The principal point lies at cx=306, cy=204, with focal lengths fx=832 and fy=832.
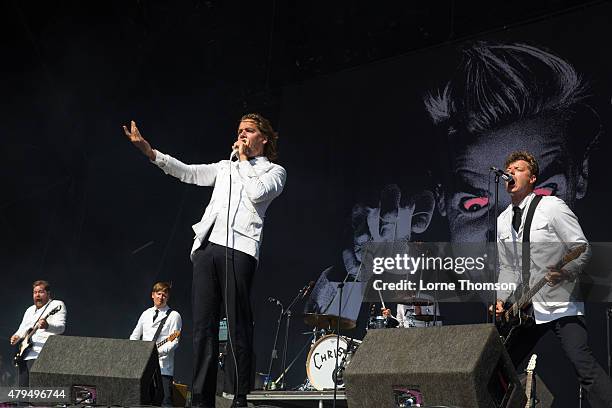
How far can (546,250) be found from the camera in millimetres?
4523

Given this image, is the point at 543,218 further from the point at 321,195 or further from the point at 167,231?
the point at 167,231

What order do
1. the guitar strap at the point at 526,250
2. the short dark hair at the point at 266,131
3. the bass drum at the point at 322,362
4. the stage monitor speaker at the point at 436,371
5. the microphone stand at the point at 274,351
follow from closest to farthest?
the stage monitor speaker at the point at 436,371 < the guitar strap at the point at 526,250 < the short dark hair at the point at 266,131 < the bass drum at the point at 322,362 < the microphone stand at the point at 274,351

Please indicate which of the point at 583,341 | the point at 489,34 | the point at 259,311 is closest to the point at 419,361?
the point at 583,341

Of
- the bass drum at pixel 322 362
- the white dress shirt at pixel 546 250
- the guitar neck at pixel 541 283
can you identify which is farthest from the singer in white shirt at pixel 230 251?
the bass drum at pixel 322 362

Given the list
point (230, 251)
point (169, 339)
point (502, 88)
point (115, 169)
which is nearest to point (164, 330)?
point (169, 339)

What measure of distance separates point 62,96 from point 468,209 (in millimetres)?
5353

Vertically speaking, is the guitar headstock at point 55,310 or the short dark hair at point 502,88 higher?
the short dark hair at point 502,88

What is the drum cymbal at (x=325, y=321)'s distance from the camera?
8281 mm

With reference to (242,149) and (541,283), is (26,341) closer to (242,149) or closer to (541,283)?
(242,149)

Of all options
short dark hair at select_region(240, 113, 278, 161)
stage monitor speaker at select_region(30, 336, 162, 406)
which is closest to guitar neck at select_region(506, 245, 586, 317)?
short dark hair at select_region(240, 113, 278, 161)

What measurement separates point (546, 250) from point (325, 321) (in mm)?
4138

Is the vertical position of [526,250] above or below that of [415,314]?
below

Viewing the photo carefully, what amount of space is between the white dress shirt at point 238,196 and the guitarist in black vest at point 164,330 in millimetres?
4011

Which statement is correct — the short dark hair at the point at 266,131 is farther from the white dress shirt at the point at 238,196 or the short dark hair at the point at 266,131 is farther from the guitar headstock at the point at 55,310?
the guitar headstock at the point at 55,310
